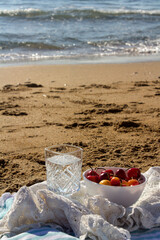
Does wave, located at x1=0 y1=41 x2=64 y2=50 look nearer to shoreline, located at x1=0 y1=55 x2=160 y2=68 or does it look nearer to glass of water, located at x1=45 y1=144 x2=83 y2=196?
shoreline, located at x1=0 y1=55 x2=160 y2=68

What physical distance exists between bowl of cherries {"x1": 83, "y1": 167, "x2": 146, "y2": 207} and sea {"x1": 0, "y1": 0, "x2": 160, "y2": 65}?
7568 mm

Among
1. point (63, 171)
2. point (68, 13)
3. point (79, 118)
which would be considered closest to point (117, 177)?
point (63, 171)

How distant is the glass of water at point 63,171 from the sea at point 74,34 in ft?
24.7

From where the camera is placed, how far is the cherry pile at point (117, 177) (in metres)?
2.13

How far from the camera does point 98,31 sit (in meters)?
14.6

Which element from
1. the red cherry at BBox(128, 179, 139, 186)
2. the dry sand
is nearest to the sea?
the dry sand

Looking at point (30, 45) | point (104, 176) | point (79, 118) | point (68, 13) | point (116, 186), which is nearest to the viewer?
point (116, 186)

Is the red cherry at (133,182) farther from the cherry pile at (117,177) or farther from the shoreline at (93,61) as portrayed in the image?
the shoreline at (93,61)

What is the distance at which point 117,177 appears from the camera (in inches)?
87.0

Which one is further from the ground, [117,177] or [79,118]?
[117,177]

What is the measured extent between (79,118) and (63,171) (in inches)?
121

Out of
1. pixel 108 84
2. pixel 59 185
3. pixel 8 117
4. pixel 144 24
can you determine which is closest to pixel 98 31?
pixel 144 24

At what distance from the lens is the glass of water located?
6.95 feet

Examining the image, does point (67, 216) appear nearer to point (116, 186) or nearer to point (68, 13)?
point (116, 186)
